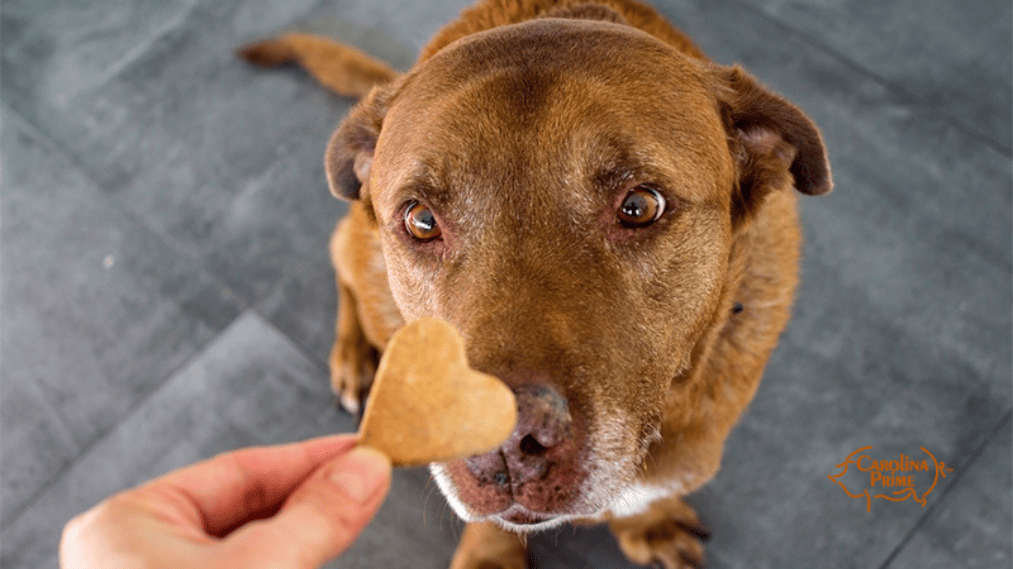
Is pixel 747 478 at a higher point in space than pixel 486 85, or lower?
lower

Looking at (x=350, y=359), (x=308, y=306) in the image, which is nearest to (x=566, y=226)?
(x=350, y=359)

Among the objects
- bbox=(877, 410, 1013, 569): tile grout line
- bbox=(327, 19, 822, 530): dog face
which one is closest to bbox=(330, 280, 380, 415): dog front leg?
bbox=(327, 19, 822, 530): dog face

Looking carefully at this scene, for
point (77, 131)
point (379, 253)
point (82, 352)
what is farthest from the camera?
point (77, 131)

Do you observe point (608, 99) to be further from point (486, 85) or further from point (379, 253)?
point (379, 253)

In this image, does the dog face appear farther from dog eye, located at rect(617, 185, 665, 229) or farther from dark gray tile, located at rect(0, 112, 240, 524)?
dark gray tile, located at rect(0, 112, 240, 524)

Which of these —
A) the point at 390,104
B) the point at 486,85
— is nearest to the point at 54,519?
the point at 390,104
